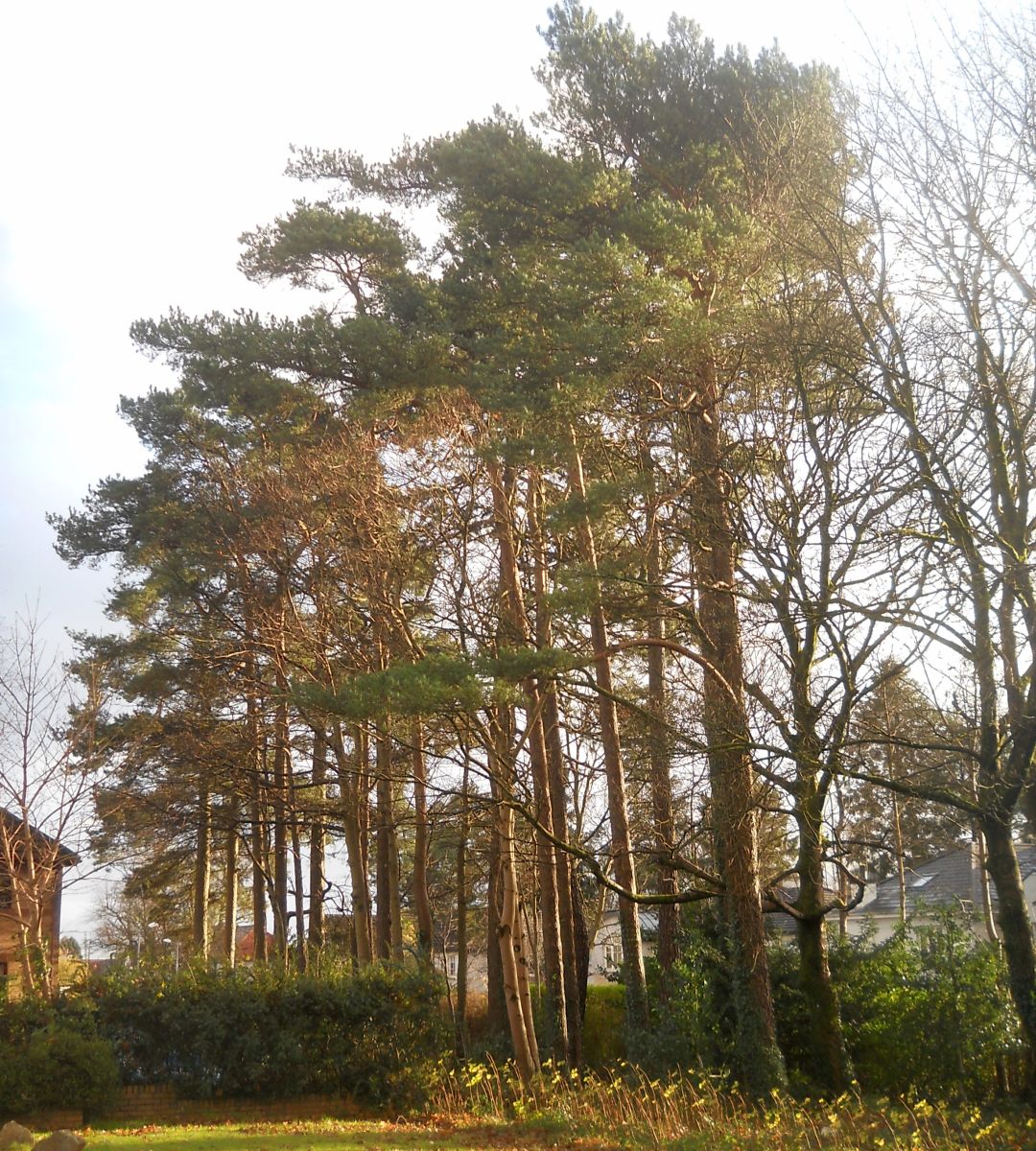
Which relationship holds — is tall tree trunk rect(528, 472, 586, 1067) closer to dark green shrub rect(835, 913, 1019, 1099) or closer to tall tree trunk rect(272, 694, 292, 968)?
tall tree trunk rect(272, 694, 292, 968)

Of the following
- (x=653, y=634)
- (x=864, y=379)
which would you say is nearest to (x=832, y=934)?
(x=653, y=634)

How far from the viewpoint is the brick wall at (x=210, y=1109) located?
14352 millimetres

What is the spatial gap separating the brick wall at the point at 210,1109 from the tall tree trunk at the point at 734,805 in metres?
5.26

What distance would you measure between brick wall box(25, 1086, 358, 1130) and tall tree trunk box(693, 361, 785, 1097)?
5263 millimetres

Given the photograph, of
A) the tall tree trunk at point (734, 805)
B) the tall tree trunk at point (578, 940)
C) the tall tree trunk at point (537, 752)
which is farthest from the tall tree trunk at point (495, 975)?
the tall tree trunk at point (734, 805)

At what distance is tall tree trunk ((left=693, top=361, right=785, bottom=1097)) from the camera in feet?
43.3

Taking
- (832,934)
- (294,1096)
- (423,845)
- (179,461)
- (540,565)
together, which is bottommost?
(294,1096)

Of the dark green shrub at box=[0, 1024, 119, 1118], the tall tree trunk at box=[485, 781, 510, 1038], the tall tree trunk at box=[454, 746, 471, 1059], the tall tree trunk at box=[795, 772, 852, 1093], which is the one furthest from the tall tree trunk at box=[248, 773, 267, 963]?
the tall tree trunk at box=[795, 772, 852, 1093]

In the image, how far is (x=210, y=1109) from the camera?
14.6 m

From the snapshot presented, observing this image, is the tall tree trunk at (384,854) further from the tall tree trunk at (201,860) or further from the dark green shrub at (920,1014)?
the dark green shrub at (920,1014)

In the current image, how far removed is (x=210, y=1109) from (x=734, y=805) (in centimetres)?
769

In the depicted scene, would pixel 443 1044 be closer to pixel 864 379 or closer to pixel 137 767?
pixel 137 767

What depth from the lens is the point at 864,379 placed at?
10.8m

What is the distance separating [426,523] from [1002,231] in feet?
26.0
